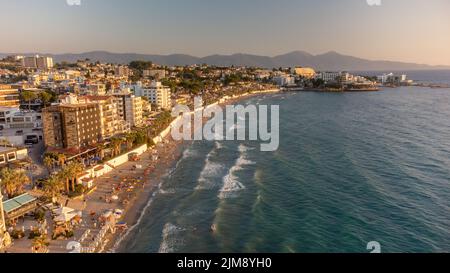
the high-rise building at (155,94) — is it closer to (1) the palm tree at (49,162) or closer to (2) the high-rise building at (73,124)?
(2) the high-rise building at (73,124)

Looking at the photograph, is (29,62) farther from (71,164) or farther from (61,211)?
(61,211)

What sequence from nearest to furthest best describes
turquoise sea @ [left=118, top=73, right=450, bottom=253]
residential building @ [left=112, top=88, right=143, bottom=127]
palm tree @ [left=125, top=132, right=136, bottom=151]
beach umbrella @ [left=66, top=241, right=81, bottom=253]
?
1. beach umbrella @ [left=66, top=241, right=81, bottom=253]
2. turquoise sea @ [left=118, top=73, right=450, bottom=253]
3. palm tree @ [left=125, top=132, right=136, bottom=151]
4. residential building @ [left=112, top=88, right=143, bottom=127]

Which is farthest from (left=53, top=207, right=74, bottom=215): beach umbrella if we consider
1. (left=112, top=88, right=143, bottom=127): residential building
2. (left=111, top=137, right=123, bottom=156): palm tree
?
(left=112, top=88, right=143, bottom=127): residential building

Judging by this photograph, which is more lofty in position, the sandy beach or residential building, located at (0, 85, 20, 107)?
residential building, located at (0, 85, 20, 107)

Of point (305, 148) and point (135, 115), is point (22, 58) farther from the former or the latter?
point (305, 148)

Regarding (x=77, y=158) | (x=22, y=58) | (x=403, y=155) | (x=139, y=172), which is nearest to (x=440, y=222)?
(x=403, y=155)

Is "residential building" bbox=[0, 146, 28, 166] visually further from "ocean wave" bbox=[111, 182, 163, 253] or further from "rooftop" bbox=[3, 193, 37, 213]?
"ocean wave" bbox=[111, 182, 163, 253]
